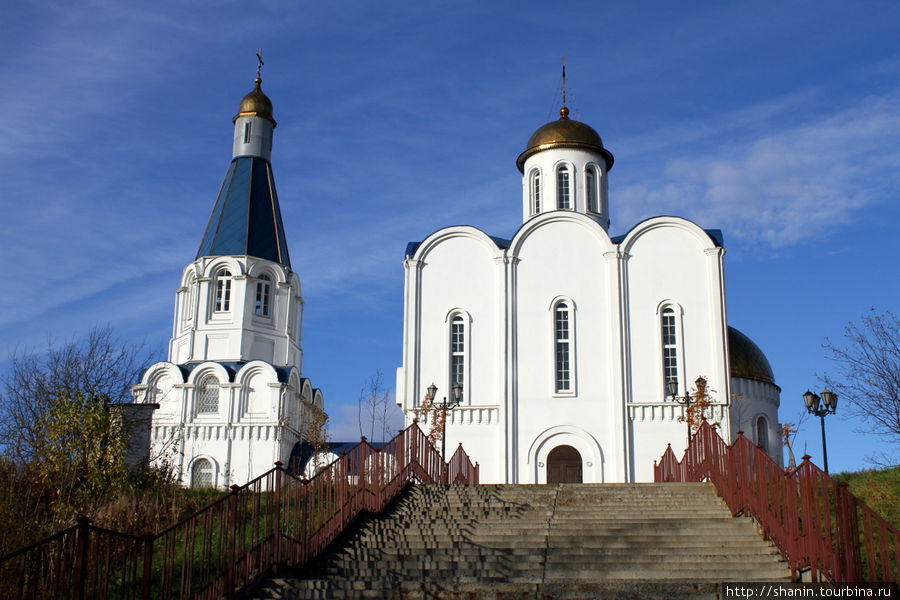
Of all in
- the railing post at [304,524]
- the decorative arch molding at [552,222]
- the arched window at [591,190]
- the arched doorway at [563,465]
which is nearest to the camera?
the railing post at [304,524]

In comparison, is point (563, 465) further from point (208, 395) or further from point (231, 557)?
point (208, 395)

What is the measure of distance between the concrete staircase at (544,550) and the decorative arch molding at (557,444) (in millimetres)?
10082

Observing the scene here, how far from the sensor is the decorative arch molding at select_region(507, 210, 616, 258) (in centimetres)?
2702

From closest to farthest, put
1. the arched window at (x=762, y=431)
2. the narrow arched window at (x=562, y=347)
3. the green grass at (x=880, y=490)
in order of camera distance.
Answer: the green grass at (x=880, y=490) < the narrow arched window at (x=562, y=347) < the arched window at (x=762, y=431)

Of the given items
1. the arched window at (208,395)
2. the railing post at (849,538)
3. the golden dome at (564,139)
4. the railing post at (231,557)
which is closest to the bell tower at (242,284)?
the arched window at (208,395)

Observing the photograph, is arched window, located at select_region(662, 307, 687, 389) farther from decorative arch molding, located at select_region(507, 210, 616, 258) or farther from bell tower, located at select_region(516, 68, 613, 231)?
bell tower, located at select_region(516, 68, 613, 231)

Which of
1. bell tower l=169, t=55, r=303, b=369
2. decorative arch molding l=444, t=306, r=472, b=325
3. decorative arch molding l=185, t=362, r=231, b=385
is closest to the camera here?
decorative arch molding l=444, t=306, r=472, b=325

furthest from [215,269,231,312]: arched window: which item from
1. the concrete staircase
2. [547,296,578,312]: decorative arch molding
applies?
the concrete staircase

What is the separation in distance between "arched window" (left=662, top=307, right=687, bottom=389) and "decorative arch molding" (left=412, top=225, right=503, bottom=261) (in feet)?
17.9

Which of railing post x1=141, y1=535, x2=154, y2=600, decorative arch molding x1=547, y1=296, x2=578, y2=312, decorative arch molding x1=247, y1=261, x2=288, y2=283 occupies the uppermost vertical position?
decorative arch molding x1=247, y1=261, x2=288, y2=283

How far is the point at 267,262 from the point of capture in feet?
135

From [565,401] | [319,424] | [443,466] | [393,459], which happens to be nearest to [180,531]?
[393,459]

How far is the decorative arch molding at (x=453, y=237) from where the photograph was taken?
89.8 feet

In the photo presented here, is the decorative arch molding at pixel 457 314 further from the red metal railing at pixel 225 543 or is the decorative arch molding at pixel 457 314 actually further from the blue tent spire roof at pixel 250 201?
the blue tent spire roof at pixel 250 201
